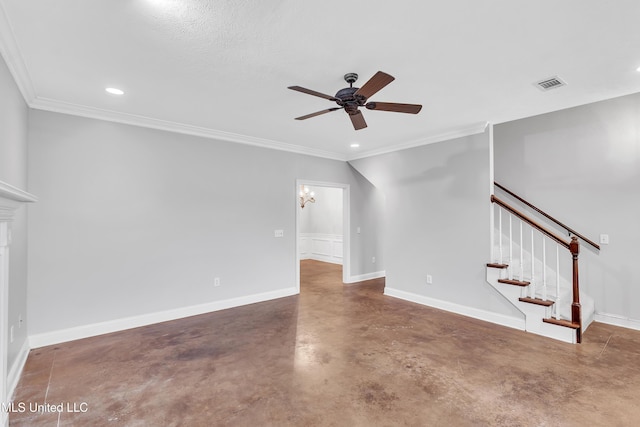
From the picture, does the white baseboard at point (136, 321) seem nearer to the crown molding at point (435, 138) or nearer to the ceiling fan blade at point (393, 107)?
the crown molding at point (435, 138)

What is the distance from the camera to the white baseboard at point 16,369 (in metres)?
2.33

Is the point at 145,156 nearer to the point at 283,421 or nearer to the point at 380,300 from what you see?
the point at 283,421

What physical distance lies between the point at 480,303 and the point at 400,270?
133cm

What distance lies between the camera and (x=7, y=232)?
1.72m

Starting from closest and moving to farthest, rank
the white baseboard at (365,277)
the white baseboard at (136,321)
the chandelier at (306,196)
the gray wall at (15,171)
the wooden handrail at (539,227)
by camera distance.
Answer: the gray wall at (15,171), the white baseboard at (136,321), the wooden handrail at (539,227), the white baseboard at (365,277), the chandelier at (306,196)

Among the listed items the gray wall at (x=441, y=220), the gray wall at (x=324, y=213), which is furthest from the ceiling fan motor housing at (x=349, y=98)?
the gray wall at (x=324, y=213)

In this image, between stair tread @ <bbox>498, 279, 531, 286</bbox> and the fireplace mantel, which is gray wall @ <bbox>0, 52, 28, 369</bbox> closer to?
the fireplace mantel

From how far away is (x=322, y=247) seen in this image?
9195 mm

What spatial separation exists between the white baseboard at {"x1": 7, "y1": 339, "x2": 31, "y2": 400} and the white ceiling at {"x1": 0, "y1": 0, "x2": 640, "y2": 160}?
2.42 metres

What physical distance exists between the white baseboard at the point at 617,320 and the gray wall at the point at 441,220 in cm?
126

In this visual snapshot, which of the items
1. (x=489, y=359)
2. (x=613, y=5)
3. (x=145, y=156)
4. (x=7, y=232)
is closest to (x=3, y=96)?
(x=7, y=232)

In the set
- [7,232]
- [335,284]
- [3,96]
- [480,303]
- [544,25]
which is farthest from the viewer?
[335,284]

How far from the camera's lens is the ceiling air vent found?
2.74 metres

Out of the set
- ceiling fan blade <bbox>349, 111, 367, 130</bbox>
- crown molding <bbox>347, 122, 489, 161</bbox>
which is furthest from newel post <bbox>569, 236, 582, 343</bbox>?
ceiling fan blade <bbox>349, 111, 367, 130</bbox>
